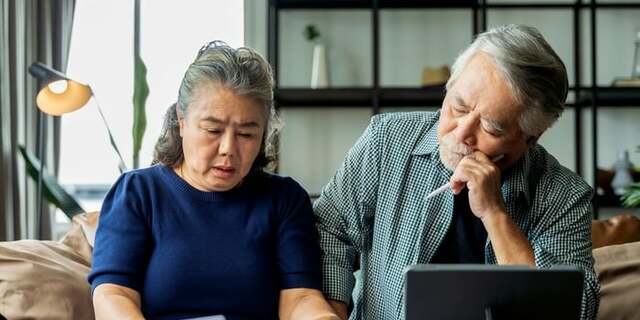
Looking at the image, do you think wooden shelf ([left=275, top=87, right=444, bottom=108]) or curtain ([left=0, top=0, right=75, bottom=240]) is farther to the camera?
wooden shelf ([left=275, top=87, right=444, bottom=108])

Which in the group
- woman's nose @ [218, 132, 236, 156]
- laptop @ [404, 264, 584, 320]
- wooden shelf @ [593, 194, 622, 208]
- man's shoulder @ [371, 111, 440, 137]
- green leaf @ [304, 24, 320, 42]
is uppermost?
green leaf @ [304, 24, 320, 42]

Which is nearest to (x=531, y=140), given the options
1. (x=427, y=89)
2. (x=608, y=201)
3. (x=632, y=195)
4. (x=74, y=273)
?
(x=74, y=273)

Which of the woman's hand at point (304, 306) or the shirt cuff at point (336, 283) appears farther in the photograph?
the shirt cuff at point (336, 283)

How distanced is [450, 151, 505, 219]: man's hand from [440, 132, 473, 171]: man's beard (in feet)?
0.08

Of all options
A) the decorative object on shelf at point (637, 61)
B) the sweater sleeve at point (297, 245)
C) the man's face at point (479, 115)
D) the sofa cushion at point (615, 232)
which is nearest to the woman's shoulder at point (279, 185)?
the sweater sleeve at point (297, 245)

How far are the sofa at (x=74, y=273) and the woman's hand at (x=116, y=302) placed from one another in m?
0.24

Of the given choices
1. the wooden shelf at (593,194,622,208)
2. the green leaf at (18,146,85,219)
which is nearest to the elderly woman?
the green leaf at (18,146,85,219)

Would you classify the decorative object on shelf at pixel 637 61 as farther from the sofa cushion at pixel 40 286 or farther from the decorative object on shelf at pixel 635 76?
the sofa cushion at pixel 40 286

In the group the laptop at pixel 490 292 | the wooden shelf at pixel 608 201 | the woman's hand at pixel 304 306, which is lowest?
the wooden shelf at pixel 608 201

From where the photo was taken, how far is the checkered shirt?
185 cm

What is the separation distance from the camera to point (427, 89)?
197 inches

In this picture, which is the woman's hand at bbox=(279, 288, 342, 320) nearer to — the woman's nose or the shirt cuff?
the shirt cuff

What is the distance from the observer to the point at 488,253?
1.86m

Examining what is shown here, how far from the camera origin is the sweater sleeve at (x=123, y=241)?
5.79ft
